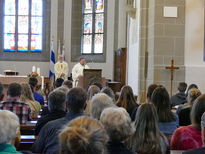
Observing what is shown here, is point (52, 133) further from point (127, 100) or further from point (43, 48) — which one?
point (43, 48)

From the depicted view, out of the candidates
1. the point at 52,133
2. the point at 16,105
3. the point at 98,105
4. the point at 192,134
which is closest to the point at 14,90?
the point at 16,105

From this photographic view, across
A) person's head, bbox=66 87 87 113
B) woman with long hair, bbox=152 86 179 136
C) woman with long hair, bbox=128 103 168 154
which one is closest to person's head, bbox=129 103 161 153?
woman with long hair, bbox=128 103 168 154

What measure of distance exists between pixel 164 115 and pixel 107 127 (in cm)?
172

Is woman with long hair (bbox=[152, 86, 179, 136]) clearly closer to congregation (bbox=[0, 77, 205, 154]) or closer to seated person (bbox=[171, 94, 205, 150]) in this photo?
congregation (bbox=[0, 77, 205, 154])

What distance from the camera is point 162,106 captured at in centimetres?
415

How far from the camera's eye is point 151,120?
2936 millimetres

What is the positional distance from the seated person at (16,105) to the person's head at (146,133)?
2.20m

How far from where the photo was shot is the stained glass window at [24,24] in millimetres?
17575

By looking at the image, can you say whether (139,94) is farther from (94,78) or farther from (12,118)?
(12,118)

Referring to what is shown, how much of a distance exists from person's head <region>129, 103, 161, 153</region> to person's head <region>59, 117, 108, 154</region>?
4.04 feet

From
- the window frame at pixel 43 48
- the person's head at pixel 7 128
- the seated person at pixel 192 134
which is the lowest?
the seated person at pixel 192 134

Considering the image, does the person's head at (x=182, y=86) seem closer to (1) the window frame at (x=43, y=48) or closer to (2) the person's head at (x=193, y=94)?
(2) the person's head at (x=193, y=94)

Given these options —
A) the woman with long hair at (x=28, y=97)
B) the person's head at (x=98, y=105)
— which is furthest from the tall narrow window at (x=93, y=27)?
the person's head at (x=98, y=105)

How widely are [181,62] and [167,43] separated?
→ 66 cm
